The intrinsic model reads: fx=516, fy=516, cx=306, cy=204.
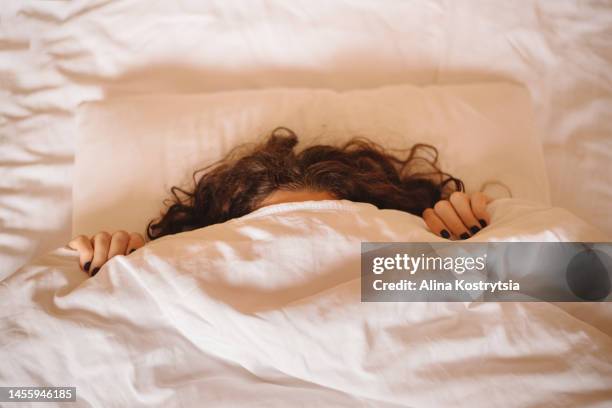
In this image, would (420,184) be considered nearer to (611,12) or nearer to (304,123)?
(304,123)

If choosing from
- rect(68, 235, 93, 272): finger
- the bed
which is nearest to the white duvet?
rect(68, 235, 93, 272): finger

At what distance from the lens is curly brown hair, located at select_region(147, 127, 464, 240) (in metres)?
0.93

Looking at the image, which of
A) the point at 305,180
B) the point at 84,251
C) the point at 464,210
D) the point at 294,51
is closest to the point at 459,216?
the point at 464,210

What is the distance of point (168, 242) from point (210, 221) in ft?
0.66

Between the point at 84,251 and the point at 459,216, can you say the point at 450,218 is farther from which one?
the point at 84,251

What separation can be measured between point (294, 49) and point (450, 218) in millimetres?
533

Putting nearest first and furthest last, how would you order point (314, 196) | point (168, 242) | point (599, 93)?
point (168, 242), point (314, 196), point (599, 93)

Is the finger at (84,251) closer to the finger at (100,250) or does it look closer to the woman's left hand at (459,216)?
the finger at (100,250)

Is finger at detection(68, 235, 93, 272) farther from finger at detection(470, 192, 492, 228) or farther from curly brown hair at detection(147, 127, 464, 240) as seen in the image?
finger at detection(470, 192, 492, 228)

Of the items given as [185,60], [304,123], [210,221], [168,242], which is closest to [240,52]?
[185,60]

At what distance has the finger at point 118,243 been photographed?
87 cm

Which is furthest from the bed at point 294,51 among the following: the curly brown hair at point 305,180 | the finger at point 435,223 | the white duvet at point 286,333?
the white duvet at point 286,333

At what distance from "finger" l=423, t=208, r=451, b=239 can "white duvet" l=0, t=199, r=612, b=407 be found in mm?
121

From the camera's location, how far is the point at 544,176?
3.35ft
